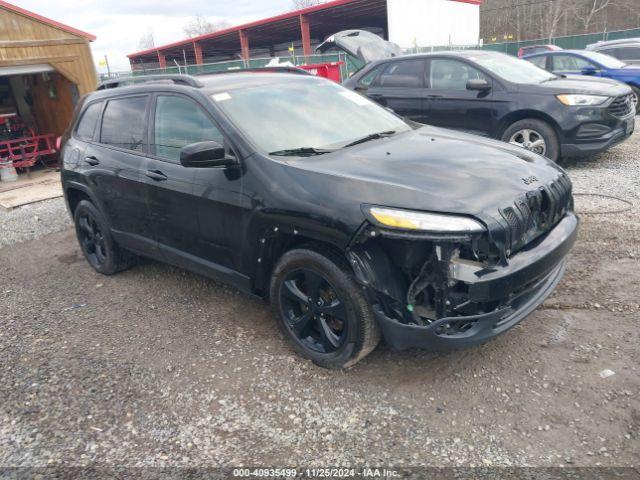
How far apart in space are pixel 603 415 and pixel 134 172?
3.58 metres

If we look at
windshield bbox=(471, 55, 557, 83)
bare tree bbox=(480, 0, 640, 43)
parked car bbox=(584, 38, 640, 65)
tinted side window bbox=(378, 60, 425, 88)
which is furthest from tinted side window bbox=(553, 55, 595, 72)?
bare tree bbox=(480, 0, 640, 43)

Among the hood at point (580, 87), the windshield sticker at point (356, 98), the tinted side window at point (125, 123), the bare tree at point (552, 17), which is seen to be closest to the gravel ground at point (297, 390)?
the tinted side window at point (125, 123)

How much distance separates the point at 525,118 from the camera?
683cm

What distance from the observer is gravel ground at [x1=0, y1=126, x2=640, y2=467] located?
245 cm

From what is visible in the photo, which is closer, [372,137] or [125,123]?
[372,137]

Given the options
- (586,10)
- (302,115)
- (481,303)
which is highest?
(586,10)

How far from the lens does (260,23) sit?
29734mm

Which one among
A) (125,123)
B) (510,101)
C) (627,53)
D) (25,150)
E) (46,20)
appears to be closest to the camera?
(125,123)

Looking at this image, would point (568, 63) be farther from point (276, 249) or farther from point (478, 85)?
point (276, 249)

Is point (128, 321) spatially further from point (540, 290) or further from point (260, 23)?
point (260, 23)

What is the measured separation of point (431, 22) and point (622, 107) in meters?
22.3

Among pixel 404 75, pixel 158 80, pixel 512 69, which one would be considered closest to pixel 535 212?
pixel 158 80

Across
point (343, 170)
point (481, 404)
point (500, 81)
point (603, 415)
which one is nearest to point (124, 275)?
point (343, 170)

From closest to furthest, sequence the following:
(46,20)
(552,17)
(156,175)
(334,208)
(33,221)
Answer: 1. (334,208)
2. (156,175)
3. (33,221)
4. (46,20)
5. (552,17)
